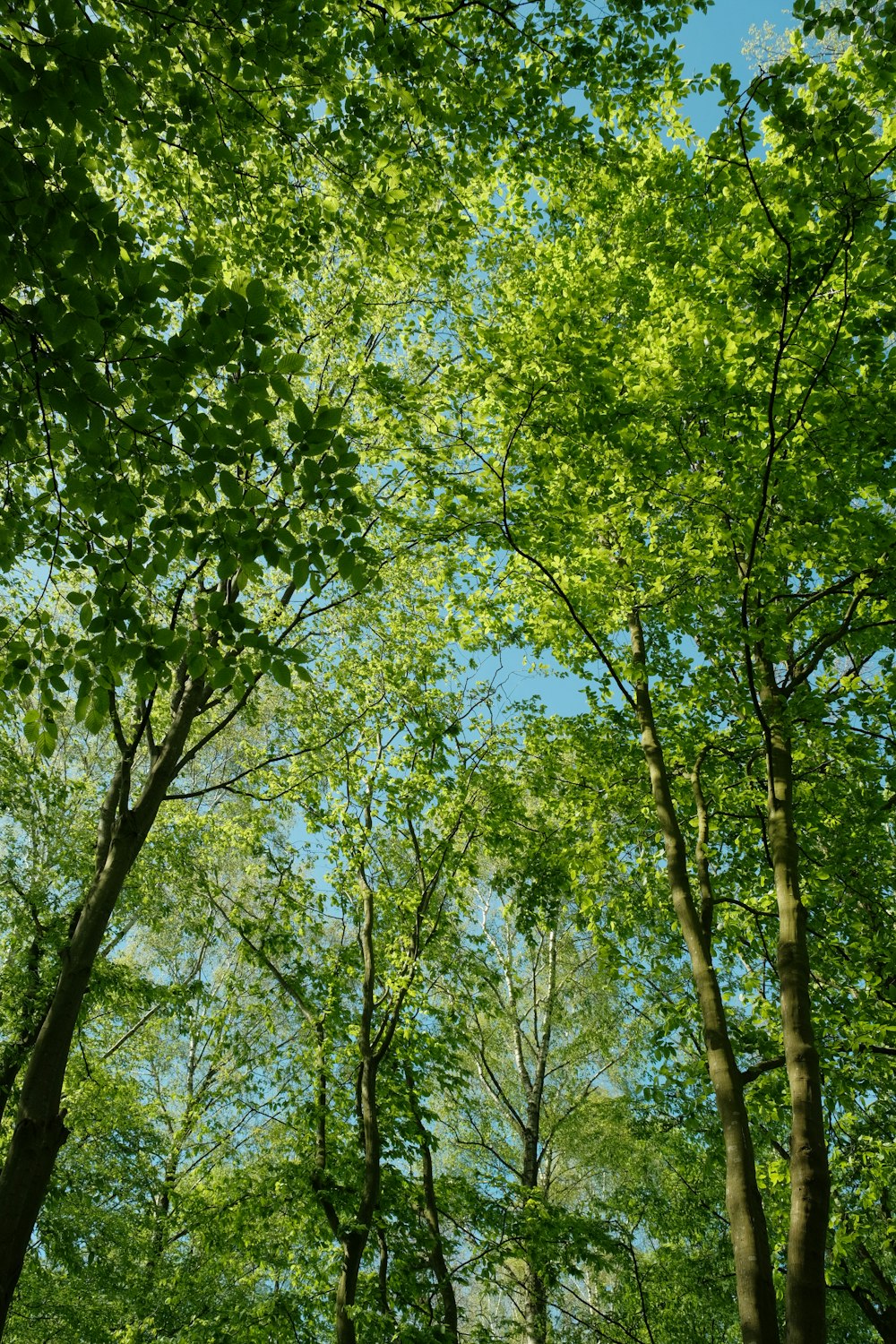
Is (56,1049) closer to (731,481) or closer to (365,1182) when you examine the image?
(365,1182)

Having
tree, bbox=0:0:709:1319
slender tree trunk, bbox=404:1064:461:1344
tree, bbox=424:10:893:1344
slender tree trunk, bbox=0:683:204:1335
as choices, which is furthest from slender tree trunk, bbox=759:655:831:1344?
slender tree trunk, bbox=404:1064:461:1344

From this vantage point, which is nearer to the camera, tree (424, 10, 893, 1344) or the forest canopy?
the forest canopy

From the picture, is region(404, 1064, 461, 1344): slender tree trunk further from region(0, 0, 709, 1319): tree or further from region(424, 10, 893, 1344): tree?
region(0, 0, 709, 1319): tree

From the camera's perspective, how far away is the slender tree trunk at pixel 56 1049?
17.3 feet

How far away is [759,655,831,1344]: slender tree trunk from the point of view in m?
4.54

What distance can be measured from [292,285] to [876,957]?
866 cm

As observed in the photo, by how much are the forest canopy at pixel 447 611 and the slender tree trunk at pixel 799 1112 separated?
27 mm

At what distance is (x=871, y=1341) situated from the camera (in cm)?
1195

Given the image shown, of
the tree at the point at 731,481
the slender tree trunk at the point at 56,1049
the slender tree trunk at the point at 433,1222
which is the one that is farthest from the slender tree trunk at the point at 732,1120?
the slender tree trunk at the point at 433,1222

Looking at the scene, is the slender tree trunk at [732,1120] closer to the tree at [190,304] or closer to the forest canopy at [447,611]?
the forest canopy at [447,611]

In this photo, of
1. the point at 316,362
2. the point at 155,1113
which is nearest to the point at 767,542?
the point at 316,362

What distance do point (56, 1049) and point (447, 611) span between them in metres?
6.10

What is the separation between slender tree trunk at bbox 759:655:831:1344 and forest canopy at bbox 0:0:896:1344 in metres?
0.03

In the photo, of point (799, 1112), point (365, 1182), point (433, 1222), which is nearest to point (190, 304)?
point (799, 1112)
